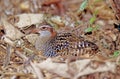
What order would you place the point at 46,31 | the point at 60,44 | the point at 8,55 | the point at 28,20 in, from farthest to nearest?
the point at 28,20, the point at 46,31, the point at 60,44, the point at 8,55

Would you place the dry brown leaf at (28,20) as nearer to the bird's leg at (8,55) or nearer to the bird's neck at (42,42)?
the bird's neck at (42,42)

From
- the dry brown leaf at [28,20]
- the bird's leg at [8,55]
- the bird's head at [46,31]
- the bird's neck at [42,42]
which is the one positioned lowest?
the bird's leg at [8,55]

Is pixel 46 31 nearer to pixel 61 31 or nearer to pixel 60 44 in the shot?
pixel 60 44

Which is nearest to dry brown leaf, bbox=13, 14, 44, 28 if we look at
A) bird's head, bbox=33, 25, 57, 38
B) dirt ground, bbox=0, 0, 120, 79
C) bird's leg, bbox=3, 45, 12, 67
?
dirt ground, bbox=0, 0, 120, 79

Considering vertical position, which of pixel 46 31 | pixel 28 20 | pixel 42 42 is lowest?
pixel 42 42

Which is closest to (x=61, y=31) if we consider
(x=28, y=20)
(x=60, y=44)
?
(x=28, y=20)

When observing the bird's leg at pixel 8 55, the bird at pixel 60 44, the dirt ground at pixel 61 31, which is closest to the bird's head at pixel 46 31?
the bird at pixel 60 44

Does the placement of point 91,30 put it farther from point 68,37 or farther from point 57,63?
point 57,63

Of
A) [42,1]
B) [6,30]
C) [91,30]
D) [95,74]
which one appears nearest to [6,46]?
[6,30]

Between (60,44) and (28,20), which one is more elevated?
(28,20)
